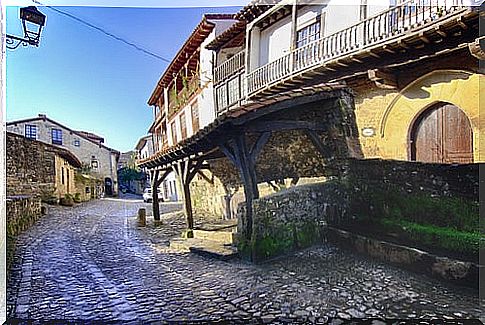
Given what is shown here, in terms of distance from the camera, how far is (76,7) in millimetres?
2938

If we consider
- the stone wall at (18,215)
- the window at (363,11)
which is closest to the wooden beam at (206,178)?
the stone wall at (18,215)

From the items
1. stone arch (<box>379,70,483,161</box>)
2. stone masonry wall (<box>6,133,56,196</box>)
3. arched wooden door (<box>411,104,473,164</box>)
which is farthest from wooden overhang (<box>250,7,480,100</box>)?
stone masonry wall (<box>6,133,56,196</box>)

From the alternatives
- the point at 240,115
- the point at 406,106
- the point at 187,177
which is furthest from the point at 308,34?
the point at 187,177

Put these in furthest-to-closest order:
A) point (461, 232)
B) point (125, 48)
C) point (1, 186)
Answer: point (125, 48), point (1, 186), point (461, 232)

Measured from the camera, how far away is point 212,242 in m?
3.20

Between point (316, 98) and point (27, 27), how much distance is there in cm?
224

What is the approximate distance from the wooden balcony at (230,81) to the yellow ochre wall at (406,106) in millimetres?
955

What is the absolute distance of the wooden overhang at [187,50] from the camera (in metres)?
3.07

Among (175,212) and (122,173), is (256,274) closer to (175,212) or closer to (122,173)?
(175,212)

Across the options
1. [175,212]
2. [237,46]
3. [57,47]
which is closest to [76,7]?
[57,47]

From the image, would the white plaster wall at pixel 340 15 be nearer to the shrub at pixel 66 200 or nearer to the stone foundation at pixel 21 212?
the shrub at pixel 66 200

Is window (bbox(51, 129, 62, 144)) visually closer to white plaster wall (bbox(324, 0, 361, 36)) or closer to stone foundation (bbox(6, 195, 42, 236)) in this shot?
stone foundation (bbox(6, 195, 42, 236))

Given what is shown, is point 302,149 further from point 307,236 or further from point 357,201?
point 307,236

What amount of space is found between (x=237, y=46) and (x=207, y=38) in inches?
10.1
